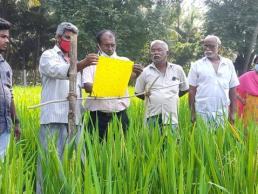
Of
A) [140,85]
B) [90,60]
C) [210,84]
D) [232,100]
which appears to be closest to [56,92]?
[90,60]

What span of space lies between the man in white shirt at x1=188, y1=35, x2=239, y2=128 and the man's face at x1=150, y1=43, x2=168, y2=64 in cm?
35

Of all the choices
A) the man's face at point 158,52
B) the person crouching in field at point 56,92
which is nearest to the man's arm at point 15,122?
the person crouching in field at point 56,92

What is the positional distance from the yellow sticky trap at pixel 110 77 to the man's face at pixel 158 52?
1.01 meters

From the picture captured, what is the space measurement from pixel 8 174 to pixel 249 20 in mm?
18234

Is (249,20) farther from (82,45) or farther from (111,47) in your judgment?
(111,47)

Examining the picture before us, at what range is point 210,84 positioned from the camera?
133 inches

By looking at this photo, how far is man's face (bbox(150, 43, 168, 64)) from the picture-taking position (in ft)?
10.3

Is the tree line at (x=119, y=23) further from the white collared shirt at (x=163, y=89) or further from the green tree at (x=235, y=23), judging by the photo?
the white collared shirt at (x=163, y=89)

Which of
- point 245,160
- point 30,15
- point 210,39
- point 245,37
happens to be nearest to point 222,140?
point 245,160

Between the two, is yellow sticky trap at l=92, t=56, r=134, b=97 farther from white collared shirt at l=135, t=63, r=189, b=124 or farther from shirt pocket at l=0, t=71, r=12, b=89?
white collared shirt at l=135, t=63, r=189, b=124

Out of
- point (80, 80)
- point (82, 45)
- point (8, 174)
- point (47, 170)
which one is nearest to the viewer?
point (8, 174)

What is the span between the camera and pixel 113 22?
16.6 meters

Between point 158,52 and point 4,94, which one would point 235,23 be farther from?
point 4,94

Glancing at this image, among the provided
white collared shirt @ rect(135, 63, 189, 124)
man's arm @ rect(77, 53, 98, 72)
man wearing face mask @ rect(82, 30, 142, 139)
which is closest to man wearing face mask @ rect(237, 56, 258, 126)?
white collared shirt @ rect(135, 63, 189, 124)
